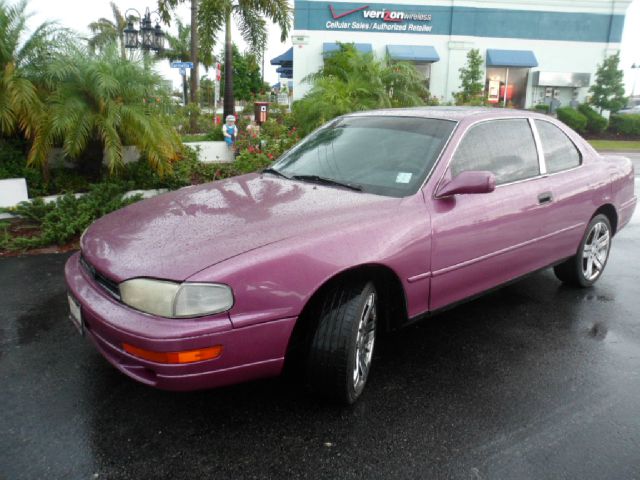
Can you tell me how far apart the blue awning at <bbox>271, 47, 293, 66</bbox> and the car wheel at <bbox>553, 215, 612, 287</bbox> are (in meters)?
24.7

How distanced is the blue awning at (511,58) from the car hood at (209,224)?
85.3 feet

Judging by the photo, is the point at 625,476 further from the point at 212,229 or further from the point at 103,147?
the point at 103,147

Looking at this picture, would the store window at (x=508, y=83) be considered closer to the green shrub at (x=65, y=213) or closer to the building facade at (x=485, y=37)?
the building facade at (x=485, y=37)

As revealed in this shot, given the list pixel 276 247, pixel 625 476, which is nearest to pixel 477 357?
pixel 625 476

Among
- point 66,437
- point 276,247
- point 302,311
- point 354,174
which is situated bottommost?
point 66,437

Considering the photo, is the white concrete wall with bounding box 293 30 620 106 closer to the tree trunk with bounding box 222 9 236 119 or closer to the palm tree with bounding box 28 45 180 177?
the tree trunk with bounding box 222 9 236 119

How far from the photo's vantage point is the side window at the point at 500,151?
3402 millimetres

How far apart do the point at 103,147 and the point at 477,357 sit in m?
6.19

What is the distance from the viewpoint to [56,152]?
760 centimetres

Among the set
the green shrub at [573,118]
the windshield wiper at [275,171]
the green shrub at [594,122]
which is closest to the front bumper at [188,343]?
the windshield wiper at [275,171]

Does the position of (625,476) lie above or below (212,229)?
below

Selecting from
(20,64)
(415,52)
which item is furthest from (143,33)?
(415,52)

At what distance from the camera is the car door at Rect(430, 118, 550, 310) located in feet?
10.2

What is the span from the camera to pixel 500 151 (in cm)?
367
